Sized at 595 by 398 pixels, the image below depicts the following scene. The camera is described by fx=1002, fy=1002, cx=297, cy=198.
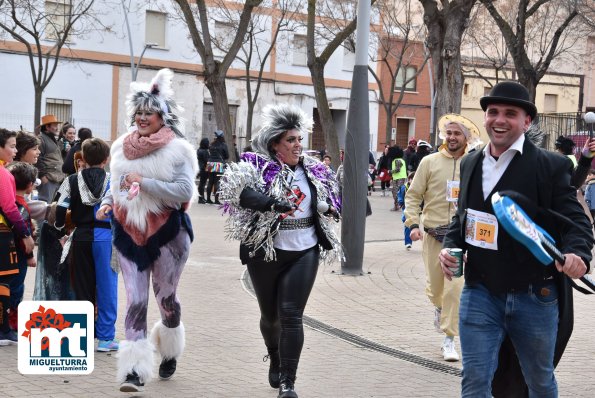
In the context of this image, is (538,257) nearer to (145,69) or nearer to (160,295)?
(160,295)

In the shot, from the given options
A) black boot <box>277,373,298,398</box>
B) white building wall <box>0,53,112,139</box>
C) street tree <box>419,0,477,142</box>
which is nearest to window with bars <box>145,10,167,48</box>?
white building wall <box>0,53,112,139</box>

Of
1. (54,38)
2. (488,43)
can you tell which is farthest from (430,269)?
(488,43)

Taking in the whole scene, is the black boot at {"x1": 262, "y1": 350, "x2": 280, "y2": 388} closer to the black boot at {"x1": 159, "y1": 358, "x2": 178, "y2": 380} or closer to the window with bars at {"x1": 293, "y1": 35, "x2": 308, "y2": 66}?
the black boot at {"x1": 159, "y1": 358, "x2": 178, "y2": 380}

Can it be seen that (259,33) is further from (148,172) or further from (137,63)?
(148,172)

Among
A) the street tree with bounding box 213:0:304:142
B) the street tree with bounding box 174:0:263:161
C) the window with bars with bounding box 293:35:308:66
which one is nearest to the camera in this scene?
the street tree with bounding box 174:0:263:161

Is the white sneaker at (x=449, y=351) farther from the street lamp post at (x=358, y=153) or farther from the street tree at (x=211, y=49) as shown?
the street tree at (x=211, y=49)

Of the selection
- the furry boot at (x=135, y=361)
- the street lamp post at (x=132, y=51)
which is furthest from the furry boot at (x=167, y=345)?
the street lamp post at (x=132, y=51)

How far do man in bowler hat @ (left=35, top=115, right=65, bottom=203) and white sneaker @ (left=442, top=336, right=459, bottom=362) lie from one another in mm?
8794

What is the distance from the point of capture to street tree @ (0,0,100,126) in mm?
35188

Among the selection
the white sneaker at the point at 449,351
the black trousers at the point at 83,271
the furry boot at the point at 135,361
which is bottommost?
the white sneaker at the point at 449,351

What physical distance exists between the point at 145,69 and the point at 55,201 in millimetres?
35072

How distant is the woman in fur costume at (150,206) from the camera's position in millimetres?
6691

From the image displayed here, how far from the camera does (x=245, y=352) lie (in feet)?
26.7

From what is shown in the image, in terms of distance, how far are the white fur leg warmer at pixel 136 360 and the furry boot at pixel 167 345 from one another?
0.38 m
